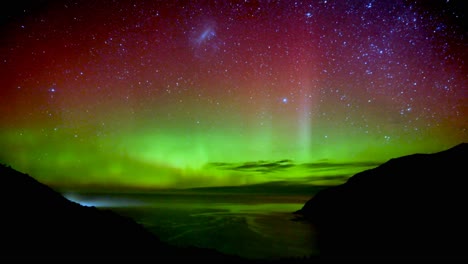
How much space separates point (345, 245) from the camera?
22062mm

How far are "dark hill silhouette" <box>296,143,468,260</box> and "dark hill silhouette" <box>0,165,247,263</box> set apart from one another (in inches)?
474

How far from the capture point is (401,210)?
1256 inches

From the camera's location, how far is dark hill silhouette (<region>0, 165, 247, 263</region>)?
9.62 metres

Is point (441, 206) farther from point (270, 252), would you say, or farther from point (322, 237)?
point (270, 252)

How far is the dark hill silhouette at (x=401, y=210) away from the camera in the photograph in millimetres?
20219

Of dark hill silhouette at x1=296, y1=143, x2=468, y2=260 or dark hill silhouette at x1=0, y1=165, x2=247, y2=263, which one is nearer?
dark hill silhouette at x1=0, y1=165, x2=247, y2=263

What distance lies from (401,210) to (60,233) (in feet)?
115

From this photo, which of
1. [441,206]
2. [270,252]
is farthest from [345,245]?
[441,206]

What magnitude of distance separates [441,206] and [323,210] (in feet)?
62.6

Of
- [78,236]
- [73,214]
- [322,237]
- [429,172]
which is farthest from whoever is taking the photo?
[429,172]

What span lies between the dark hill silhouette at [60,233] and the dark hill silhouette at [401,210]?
39.5 feet

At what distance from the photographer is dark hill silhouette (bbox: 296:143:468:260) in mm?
20219

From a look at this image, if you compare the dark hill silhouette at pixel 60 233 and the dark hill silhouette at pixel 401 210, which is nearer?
the dark hill silhouette at pixel 60 233

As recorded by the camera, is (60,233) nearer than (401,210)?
Yes
